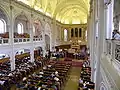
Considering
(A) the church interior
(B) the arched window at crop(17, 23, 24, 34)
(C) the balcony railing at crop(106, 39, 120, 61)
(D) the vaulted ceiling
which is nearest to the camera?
(C) the balcony railing at crop(106, 39, 120, 61)

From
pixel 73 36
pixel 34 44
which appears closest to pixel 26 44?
pixel 34 44

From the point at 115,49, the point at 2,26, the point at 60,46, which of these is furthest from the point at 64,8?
the point at 115,49

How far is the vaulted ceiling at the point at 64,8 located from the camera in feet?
82.6

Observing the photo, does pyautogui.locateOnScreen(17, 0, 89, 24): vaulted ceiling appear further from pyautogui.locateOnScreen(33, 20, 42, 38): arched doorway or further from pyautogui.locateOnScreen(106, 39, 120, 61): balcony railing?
pyautogui.locateOnScreen(106, 39, 120, 61): balcony railing

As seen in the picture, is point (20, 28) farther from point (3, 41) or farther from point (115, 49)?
point (115, 49)

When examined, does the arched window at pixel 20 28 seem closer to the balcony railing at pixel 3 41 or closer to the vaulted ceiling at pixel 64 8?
the vaulted ceiling at pixel 64 8

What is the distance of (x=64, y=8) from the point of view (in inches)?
1437

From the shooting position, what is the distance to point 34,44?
2269 centimetres

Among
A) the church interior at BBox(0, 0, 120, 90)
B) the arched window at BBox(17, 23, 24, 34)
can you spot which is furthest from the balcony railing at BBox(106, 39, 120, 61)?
the arched window at BBox(17, 23, 24, 34)

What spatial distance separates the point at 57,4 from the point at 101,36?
75.6 feet

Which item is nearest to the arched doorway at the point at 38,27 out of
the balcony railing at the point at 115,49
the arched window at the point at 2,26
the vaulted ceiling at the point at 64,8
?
the vaulted ceiling at the point at 64,8

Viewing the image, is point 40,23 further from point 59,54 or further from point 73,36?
point 73,36

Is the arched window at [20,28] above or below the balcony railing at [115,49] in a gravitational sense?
above

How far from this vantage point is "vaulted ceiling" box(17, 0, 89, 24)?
82.6 feet
